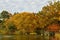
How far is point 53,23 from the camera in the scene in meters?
53.0

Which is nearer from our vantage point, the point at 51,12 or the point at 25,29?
the point at 51,12

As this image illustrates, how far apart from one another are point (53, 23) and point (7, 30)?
59.5 feet

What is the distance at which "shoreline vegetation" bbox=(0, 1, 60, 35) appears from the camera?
53.5 m

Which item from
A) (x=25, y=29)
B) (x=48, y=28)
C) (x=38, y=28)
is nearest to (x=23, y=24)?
(x=25, y=29)

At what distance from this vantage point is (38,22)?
58875mm

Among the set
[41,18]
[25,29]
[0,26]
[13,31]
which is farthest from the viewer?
[0,26]

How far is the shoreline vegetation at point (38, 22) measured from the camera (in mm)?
53500

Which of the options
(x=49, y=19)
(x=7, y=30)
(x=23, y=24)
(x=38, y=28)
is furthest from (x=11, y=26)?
(x=49, y=19)

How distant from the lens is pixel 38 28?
58.8 meters

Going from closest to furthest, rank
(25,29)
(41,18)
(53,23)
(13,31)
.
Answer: (53,23)
(41,18)
(25,29)
(13,31)

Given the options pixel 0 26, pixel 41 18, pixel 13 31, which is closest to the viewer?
pixel 41 18

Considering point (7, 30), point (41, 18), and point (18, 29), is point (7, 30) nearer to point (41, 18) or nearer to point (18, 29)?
point (18, 29)

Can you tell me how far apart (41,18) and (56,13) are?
176 inches

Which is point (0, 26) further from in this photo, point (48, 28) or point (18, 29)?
point (48, 28)
